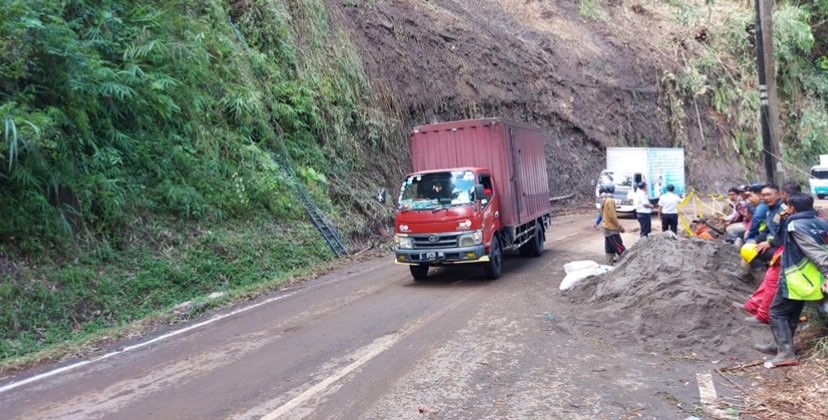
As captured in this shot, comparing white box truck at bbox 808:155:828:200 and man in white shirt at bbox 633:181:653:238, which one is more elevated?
man in white shirt at bbox 633:181:653:238

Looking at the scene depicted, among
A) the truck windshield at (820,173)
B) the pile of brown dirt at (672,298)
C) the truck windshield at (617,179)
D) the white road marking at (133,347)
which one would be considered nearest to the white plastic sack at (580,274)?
the pile of brown dirt at (672,298)

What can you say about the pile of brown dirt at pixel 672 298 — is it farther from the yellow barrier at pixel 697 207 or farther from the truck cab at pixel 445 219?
the yellow barrier at pixel 697 207

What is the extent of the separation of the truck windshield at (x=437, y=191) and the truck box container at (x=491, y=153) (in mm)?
1044

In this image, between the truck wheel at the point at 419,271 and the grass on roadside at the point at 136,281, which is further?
the truck wheel at the point at 419,271

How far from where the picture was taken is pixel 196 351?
746cm

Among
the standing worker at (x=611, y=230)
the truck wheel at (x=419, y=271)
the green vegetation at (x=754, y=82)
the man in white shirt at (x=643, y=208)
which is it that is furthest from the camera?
the green vegetation at (x=754, y=82)

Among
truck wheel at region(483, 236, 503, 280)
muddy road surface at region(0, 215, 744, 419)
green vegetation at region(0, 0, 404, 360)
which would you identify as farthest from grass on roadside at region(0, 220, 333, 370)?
truck wheel at region(483, 236, 503, 280)

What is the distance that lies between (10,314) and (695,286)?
30.4ft

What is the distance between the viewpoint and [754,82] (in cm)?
3962

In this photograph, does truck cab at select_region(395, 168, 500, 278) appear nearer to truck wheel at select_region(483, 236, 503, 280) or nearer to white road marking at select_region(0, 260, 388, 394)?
truck wheel at select_region(483, 236, 503, 280)

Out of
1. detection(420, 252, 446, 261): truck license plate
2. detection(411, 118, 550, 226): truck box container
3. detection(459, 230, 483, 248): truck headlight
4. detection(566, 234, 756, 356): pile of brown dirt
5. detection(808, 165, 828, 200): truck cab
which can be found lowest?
detection(808, 165, 828, 200): truck cab

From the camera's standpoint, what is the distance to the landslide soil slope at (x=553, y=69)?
80.7 ft

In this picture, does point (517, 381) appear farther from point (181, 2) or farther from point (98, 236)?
point (181, 2)

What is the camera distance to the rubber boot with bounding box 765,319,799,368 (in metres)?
6.22
